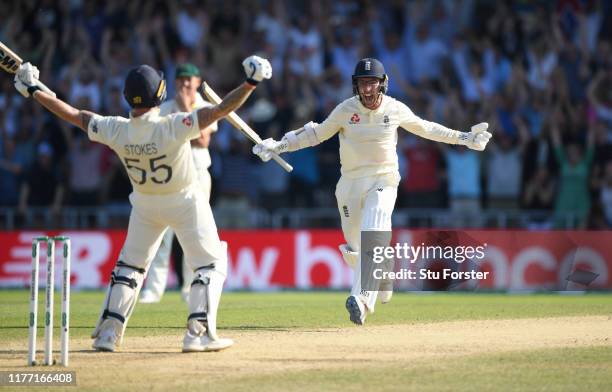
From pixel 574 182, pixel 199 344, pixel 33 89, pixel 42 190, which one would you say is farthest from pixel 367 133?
pixel 42 190

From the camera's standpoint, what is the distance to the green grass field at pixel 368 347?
898 centimetres

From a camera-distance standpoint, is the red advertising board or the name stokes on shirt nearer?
the name stokes on shirt

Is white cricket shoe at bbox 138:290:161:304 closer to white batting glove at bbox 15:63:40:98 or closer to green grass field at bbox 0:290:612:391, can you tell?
green grass field at bbox 0:290:612:391

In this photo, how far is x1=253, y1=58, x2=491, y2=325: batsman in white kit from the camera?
503 inches

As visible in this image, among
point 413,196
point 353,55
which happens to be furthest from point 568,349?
point 353,55

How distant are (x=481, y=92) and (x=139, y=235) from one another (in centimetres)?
1209

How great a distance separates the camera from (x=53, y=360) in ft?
32.4

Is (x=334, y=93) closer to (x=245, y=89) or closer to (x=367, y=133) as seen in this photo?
(x=367, y=133)

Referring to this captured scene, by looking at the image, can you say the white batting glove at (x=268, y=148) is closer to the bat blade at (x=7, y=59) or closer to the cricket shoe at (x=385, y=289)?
the cricket shoe at (x=385, y=289)

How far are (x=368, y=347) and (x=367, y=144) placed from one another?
285cm

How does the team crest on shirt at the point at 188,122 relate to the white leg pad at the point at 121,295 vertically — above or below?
above

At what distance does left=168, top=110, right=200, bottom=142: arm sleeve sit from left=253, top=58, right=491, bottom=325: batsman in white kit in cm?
298

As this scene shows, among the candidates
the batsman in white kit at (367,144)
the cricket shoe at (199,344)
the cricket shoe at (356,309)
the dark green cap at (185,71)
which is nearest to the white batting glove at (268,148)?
the batsman in white kit at (367,144)

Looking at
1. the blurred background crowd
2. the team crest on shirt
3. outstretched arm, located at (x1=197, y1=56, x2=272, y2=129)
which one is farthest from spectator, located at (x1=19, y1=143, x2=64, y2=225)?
outstretched arm, located at (x1=197, y1=56, x2=272, y2=129)
